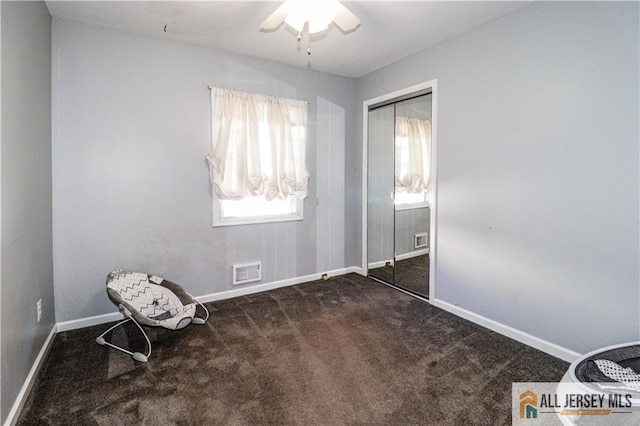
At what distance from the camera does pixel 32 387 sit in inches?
78.6

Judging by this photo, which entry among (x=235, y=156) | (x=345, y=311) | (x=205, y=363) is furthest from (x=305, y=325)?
(x=235, y=156)

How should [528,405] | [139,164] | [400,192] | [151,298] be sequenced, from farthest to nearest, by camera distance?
[400,192]
[139,164]
[151,298]
[528,405]

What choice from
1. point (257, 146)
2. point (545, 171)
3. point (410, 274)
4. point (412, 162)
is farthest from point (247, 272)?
point (545, 171)

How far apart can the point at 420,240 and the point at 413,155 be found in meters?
0.97

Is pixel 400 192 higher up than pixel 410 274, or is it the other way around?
pixel 400 192

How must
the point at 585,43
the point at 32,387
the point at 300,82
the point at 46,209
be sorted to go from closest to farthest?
1. the point at 32,387
2. the point at 585,43
3. the point at 46,209
4. the point at 300,82

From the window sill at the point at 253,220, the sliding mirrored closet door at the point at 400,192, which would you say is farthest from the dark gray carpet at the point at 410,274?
the window sill at the point at 253,220

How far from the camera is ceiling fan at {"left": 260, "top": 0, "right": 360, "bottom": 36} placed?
2.01 metres

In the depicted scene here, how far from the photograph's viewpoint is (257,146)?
11.6 ft

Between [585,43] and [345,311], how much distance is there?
9.35 ft

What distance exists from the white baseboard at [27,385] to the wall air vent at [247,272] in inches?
63.4

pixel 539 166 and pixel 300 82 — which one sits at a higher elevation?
pixel 300 82

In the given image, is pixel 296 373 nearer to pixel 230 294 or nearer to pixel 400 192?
pixel 230 294

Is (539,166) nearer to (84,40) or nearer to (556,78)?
(556,78)
